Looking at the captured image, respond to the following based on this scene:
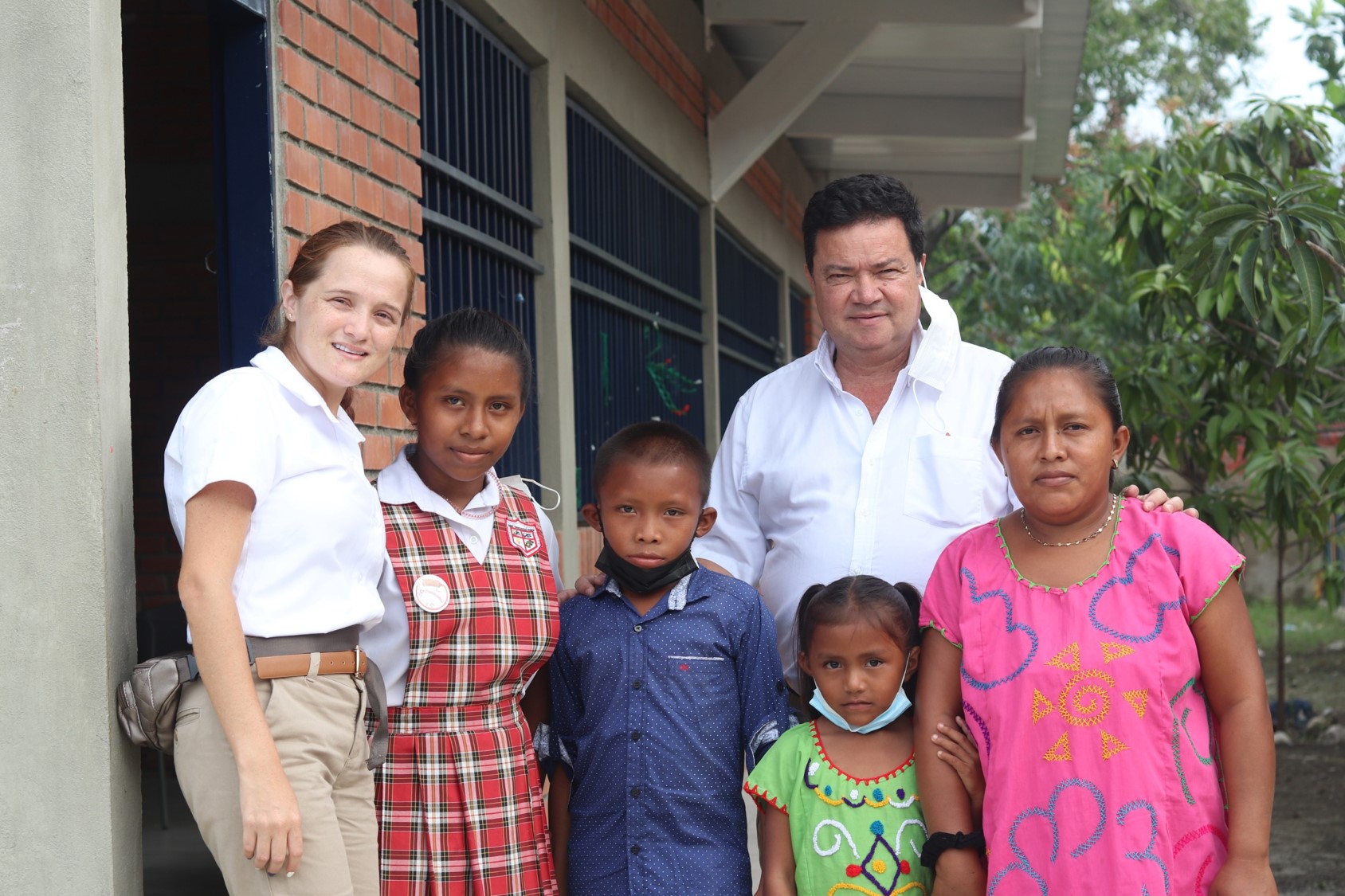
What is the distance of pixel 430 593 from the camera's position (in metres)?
2.39

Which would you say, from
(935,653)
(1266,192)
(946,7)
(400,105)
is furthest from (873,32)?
(935,653)

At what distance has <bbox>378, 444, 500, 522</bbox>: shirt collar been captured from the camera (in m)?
2.47

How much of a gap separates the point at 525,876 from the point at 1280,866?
4.52 metres

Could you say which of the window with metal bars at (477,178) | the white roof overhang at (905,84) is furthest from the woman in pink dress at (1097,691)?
the white roof overhang at (905,84)

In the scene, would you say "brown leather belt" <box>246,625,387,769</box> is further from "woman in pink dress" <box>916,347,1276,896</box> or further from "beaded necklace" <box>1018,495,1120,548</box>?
"beaded necklace" <box>1018,495,1120,548</box>

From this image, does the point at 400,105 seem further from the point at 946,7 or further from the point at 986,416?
the point at 946,7

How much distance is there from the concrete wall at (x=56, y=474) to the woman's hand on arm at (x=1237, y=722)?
172 centimetres

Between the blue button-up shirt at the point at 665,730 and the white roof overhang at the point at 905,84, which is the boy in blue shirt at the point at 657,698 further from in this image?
the white roof overhang at the point at 905,84

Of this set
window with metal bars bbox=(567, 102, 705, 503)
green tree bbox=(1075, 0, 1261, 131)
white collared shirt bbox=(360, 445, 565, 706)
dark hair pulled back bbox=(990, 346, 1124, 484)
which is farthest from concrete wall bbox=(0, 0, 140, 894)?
green tree bbox=(1075, 0, 1261, 131)

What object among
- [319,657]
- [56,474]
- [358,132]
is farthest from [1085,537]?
[358,132]

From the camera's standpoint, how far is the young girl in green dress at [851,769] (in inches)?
96.0

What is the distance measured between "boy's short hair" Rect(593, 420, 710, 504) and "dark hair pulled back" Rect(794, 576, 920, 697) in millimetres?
318

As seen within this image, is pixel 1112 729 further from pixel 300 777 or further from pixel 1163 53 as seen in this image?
pixel 1163 53

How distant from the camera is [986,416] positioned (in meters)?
2.82
